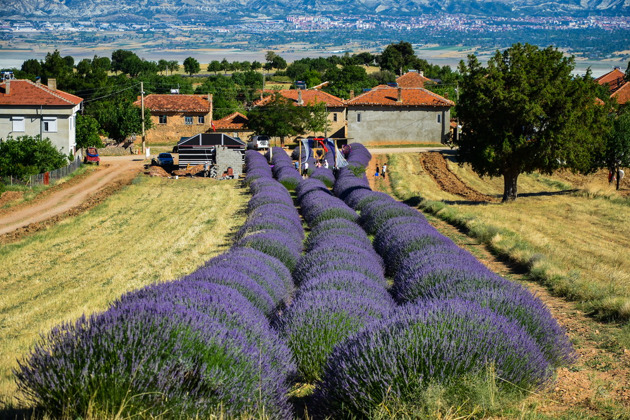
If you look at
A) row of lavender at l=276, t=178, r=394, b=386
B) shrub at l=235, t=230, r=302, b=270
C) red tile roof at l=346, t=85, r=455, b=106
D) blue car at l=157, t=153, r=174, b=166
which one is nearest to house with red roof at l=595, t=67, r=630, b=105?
red tile roof at l=346, t=85, r=455, b=106

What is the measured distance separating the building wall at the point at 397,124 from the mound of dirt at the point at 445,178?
859cm

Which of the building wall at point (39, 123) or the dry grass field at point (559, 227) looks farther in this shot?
the building wall at point (39, 123)

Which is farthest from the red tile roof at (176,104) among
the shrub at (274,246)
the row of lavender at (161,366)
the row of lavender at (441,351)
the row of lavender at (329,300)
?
the row of lavender at (161,366)

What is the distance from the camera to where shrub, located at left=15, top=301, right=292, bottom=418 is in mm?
5582

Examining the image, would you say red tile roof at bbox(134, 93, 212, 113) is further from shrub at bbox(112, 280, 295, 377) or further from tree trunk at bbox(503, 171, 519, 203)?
shrub at bbox(112, 280, 295, 377)

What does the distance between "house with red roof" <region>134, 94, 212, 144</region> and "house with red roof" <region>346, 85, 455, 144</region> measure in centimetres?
1401

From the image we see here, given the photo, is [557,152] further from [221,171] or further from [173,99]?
[173,99]

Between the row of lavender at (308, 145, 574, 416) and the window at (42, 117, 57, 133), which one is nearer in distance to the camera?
the row of lavender at (308, 145, 574, 416)

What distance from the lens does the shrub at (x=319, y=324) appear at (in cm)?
866

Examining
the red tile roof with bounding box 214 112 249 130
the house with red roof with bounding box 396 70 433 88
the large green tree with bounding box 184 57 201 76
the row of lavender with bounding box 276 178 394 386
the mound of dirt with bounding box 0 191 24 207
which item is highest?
the large green tree with bounding box 184 57 201 76

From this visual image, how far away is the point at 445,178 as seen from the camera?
46531 millimetres

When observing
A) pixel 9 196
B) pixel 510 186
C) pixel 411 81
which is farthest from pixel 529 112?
pixel 411 81

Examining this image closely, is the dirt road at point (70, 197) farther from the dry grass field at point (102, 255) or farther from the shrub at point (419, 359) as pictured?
the shrub at point (419, 359)

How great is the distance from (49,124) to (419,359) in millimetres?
46737
